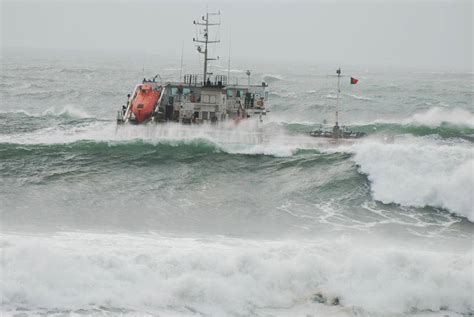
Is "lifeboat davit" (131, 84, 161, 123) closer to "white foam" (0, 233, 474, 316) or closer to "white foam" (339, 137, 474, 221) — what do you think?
"white foam" (339, 137, 474, 221)

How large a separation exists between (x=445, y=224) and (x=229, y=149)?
1190cm

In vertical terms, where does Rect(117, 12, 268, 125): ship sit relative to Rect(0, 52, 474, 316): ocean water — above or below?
above

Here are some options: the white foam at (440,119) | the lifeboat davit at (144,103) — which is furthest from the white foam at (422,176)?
the white foam at (440,119)

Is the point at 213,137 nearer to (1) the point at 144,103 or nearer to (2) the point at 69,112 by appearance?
(1) the point at 144,103

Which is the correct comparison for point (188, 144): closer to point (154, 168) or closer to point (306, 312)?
point (154, 168)

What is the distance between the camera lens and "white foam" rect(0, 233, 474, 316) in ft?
43.8

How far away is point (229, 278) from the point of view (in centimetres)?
1425

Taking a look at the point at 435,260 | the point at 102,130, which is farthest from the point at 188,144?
the point at 435,260

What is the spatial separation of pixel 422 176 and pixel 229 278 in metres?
11.3

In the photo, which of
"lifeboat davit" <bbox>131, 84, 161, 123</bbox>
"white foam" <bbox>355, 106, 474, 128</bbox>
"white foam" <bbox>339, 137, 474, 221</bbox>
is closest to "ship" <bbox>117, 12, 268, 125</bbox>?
"lifeboat davit" <bbox>131, 84, 161, 123</bbox>

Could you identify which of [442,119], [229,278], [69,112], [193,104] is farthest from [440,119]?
[229,278]

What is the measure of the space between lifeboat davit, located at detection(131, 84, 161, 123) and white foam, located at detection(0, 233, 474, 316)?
15.8 meters

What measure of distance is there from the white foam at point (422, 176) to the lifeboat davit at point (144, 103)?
1244 cm

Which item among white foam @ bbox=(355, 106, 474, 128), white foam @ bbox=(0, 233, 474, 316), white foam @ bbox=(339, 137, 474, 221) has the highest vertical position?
white foam @ bbox=(355, 106, 474, 128)
